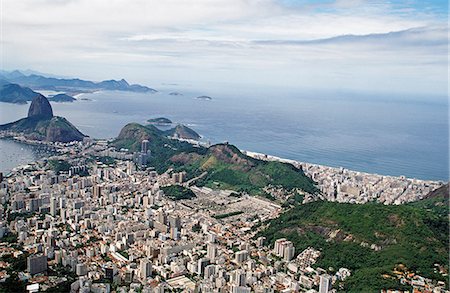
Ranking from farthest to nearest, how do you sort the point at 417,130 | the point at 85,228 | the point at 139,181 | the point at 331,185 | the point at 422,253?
the point at 417,130
the point at 331,185
the point at 139,181
the point at 85,228
the point at 422,253

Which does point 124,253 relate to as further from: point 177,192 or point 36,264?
point 177,192

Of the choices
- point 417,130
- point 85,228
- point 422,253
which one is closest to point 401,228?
point 422,253

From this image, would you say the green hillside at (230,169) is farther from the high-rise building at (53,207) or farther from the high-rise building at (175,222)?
the high-rise building at (53,207)

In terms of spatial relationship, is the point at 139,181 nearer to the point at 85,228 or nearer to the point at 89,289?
the point at 85,228

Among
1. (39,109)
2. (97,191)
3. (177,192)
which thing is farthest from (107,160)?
(39,109)

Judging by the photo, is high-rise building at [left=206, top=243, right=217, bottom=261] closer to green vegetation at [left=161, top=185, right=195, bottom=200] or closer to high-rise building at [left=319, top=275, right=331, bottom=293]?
high-rise building at [left=319, top=275, right=331, bottom=293]
